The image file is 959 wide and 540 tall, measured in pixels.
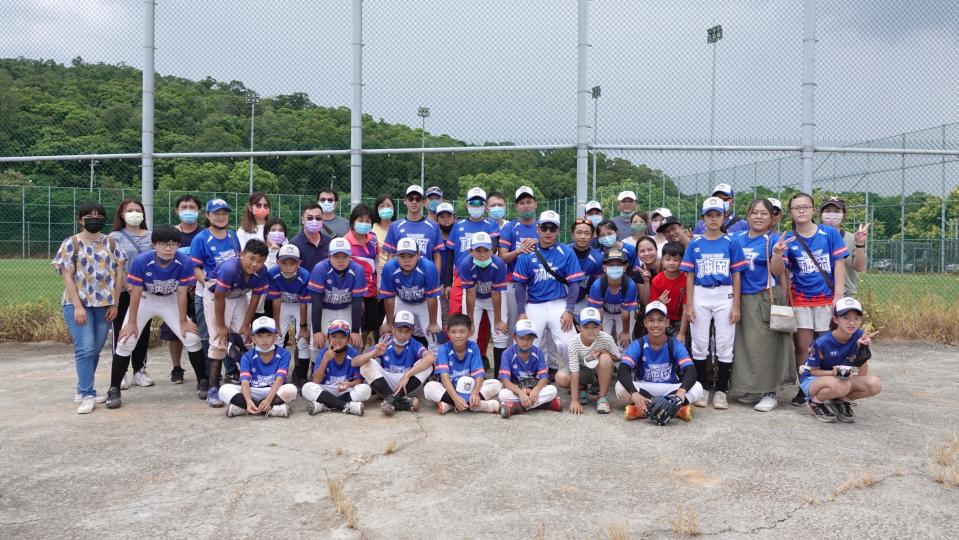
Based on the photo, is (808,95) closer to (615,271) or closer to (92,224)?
(615,271)

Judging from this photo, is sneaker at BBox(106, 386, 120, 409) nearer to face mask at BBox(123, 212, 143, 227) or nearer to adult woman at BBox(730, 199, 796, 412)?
face mask at BBox(123, 212, 143, 227)

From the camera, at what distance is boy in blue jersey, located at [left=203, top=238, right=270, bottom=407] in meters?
Result: 6.36

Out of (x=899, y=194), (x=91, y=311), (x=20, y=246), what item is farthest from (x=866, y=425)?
(x=20, y=246)

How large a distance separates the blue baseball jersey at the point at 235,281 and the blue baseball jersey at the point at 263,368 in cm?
67

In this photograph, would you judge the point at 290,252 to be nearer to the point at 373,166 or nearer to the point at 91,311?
the point at 91,311

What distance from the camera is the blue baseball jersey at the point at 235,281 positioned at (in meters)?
6.37

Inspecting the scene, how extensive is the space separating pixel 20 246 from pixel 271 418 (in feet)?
86.1

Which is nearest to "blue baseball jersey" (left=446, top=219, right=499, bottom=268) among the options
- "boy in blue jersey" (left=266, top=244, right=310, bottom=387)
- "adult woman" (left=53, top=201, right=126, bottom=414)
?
"boy in blue jersey" (left=266, top=244, right=310, bottom=387)

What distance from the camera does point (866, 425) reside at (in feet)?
→ 18.6

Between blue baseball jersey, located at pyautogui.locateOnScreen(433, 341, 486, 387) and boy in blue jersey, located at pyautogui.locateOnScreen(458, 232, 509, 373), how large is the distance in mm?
400

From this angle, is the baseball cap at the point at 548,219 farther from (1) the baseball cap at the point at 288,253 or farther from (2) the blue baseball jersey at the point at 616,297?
(1) the baseball cap at the point at 288,253

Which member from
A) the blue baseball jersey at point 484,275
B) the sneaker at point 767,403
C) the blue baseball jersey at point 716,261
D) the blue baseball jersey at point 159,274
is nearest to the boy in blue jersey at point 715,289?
the blue baseball jersey at point 716,261

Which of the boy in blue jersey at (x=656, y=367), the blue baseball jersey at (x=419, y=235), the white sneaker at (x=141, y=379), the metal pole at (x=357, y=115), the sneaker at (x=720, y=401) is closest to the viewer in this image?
the boy in blue jersey at (x=656, y=367)

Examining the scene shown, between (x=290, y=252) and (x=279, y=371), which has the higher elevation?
(x=290, y=252)
